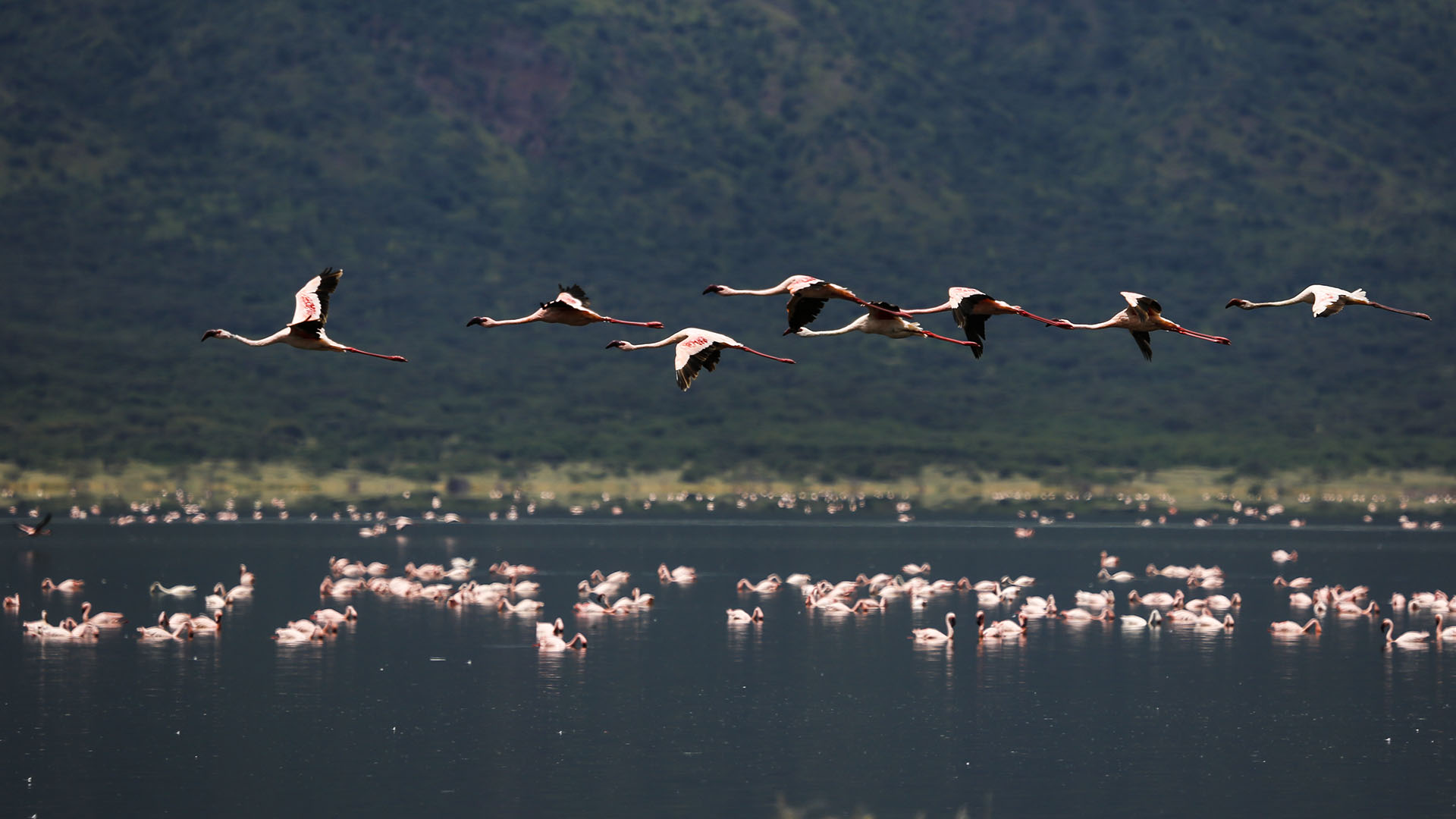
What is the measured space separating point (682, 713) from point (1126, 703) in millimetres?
12141

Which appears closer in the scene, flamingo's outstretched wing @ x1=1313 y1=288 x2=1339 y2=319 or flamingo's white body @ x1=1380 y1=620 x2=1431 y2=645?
flamingo's outstretched wing @ x1=1313 y1=288 x2=1339 y2=319

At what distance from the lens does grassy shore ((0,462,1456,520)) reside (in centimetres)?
16012

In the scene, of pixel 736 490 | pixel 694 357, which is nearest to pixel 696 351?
pixel 694 357

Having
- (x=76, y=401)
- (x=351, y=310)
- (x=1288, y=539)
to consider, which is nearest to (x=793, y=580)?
(x=1288, y=539)

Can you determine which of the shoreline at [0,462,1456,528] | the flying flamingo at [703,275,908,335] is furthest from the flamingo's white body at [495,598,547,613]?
the shoreline at [0,462,1456,528]

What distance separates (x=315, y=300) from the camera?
91.4ft

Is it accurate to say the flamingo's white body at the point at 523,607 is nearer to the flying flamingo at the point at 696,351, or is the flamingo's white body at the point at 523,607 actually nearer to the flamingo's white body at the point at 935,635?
the flamingo's white body at the point at 935,635

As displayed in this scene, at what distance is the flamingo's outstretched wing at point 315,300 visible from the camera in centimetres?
2744

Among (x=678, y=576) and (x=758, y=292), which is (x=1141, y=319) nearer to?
(x=758, y=292)

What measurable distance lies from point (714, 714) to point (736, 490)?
377ft

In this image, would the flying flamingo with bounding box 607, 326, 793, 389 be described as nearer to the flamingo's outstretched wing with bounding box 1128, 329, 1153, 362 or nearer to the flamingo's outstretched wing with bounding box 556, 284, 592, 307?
the flamingo's outstretched wing with bounding box 556, 284, 592, 307

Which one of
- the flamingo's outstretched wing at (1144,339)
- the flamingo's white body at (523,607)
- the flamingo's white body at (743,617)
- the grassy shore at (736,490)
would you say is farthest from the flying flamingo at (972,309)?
the grassy shore at (736,490)

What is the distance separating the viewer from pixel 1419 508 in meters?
176

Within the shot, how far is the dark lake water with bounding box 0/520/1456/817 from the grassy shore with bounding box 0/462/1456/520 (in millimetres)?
73140
